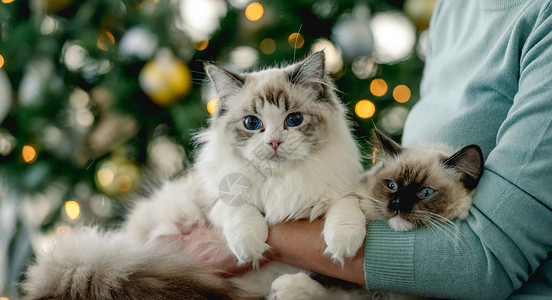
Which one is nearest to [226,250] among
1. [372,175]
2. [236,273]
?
[236,273]

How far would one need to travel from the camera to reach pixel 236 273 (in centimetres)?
113

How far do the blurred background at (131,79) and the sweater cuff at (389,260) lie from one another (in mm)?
662

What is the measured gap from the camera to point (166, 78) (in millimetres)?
1703

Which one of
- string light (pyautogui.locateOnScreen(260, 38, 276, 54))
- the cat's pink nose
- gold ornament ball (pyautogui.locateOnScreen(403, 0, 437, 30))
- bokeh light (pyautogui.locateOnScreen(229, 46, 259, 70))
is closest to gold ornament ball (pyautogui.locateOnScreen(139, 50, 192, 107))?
bokeh light (pyautogui.locateOnScreen(229, 46, 259, 70))

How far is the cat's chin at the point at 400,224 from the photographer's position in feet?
3.25

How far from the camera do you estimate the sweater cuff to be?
0.91m

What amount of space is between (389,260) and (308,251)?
0.21 meters

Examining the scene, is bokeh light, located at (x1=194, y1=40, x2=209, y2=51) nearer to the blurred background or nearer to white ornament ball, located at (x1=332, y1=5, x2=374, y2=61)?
the blurred background

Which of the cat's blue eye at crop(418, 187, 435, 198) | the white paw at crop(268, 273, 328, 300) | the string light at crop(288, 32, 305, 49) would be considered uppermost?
the string light at crop(288, 32, 305, 49)

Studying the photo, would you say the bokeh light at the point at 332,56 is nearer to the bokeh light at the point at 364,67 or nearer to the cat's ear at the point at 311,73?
the bokeh light at the point at 364,67

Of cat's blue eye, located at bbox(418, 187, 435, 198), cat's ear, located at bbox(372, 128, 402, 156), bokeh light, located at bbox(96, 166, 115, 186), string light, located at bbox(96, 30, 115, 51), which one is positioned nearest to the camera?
cat's blue eye, located at bbox(418, 187, 435, 198)

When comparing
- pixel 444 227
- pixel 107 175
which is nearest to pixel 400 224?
pixel 444 227

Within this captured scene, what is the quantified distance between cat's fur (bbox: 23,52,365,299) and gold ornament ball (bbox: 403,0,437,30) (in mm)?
722

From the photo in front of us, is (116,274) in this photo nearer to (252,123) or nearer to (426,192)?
(252,123)
